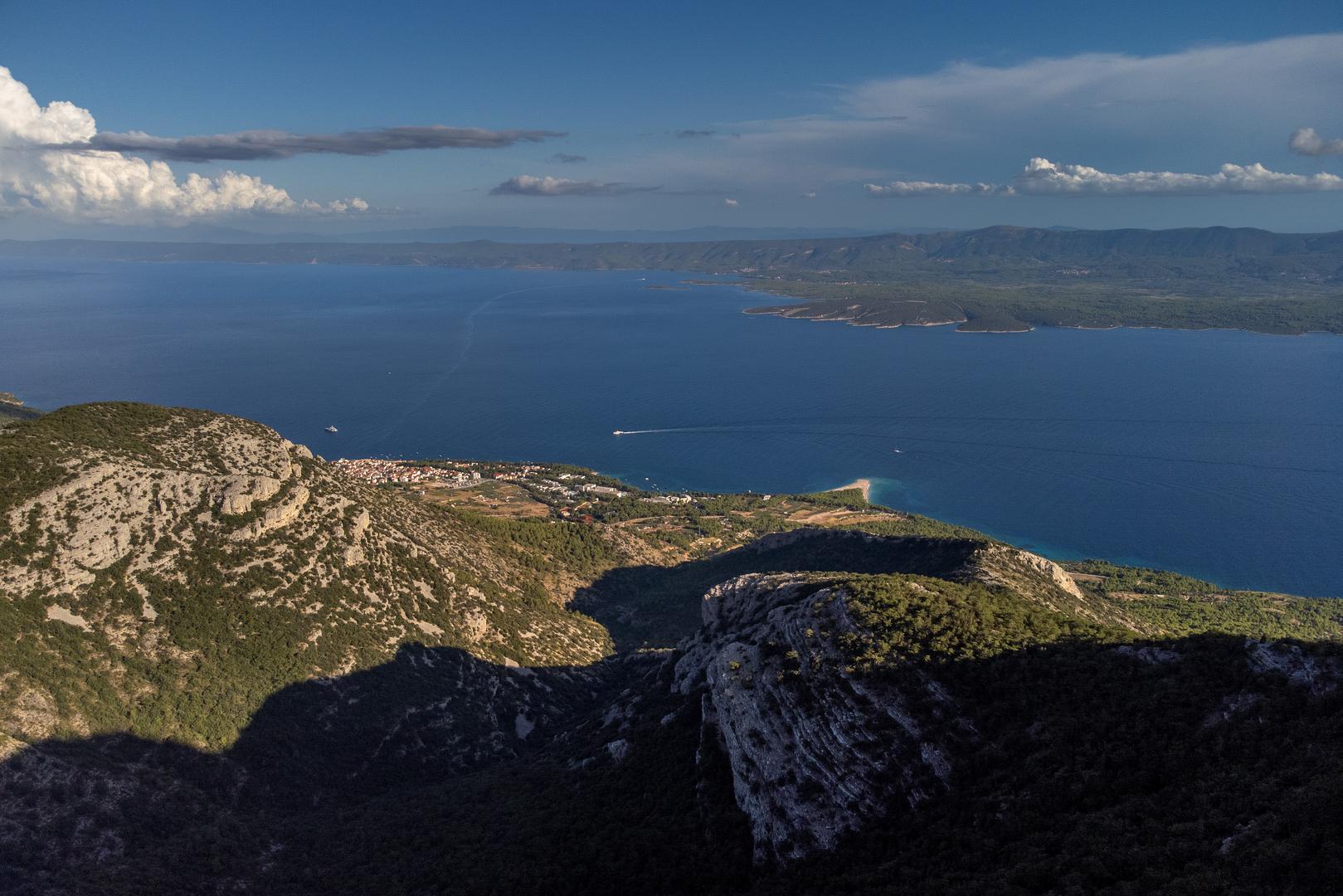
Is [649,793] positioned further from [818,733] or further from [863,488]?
[863,488]

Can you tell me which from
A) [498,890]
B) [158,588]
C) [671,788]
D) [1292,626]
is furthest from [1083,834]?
[1292,626]

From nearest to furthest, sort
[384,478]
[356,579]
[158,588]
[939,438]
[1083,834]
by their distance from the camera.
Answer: [1083,834] < [158,588] < [356,579] < [384,478] < [939,438]

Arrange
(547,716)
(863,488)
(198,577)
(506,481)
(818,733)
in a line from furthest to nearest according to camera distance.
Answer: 1. (863,488)
2. (506,481)
3. (547,716)
4. (198,577)
5. (818,733)

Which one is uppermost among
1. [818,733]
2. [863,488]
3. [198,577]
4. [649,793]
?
[818,733]

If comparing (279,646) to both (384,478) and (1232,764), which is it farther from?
(384,478)

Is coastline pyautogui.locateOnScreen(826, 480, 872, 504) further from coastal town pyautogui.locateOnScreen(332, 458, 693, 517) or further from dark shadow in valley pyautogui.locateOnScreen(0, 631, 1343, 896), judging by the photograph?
dark shadow in valley pyautogui.locateOnScreen(0, 631, 1343, 896)

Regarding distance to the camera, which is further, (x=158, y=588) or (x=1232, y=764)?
(x=158, y=588)

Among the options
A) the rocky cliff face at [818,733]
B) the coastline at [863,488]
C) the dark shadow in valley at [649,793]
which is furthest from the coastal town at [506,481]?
the rocky cliff face at [818,733]

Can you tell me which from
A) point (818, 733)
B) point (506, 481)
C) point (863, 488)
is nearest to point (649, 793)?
point (818, 733)

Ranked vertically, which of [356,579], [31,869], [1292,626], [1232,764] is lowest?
[1292,626]
